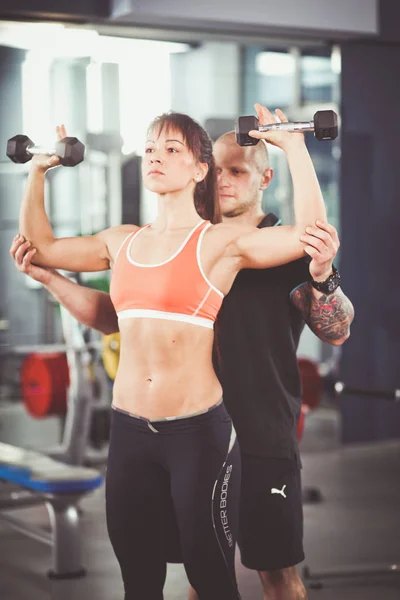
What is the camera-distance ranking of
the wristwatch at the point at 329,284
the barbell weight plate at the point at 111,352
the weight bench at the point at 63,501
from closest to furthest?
the wristwatch at the point at 329,284 → the weight bench at the point at 63,501 → the barbell weight plate at the point at 111,352

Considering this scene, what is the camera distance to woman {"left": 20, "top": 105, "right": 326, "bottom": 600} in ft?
6.52

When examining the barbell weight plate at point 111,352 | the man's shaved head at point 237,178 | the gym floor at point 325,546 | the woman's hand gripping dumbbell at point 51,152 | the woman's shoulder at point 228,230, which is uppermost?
the woman's hand gripping dumbbell at point 51,152

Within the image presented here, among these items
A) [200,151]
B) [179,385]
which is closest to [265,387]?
[179,385]

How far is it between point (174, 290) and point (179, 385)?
0.21m

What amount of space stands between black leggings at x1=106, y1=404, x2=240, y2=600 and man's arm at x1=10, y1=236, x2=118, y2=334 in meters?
0.43

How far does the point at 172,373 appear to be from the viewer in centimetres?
201

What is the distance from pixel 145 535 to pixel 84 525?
7.69ft

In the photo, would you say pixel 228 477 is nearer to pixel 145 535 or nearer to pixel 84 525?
pixel 145 535

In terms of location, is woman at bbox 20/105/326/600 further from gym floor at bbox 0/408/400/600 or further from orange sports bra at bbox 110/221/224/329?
gym floor at bbox 0/408/400/600

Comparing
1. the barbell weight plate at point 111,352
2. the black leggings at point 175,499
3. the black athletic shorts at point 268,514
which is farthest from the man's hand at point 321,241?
the barbell weight plate at point 111,352

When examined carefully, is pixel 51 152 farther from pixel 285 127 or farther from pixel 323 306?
pixel 323 306

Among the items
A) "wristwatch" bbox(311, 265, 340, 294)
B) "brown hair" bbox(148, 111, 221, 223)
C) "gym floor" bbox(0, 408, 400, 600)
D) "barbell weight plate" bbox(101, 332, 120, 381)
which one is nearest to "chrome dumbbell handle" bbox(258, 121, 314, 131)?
"brown hair" bbox(148, 111, 221, 223)

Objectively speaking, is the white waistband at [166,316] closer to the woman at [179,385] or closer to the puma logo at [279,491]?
the woman at [179,385]

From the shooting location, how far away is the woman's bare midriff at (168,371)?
2002 millimetres
